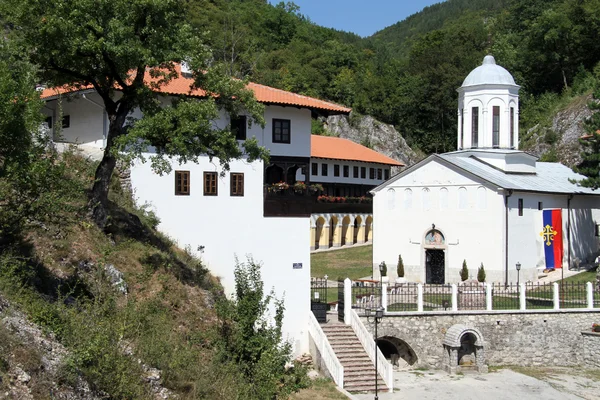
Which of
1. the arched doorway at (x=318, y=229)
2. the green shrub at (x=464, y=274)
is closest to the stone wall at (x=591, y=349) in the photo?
the green shrub at (x=464, y=274)

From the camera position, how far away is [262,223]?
67.5 feet

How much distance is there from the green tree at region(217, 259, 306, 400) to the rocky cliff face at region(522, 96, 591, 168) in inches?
1638

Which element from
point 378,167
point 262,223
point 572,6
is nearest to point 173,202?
point 262,223

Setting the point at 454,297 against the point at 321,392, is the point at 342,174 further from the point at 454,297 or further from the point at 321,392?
the point at 321,392

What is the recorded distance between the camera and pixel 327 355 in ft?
66.2

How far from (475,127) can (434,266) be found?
30.6 ft

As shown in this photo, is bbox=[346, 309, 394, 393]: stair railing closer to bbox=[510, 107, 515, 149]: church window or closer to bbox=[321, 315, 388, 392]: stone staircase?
bbox=[321, 315, 388, 392]: stone staircase

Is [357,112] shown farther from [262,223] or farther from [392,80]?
[262,223]

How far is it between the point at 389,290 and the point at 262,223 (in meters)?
7.41

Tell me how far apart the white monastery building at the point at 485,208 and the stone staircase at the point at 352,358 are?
12.5 metres

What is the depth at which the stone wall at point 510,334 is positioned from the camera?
24312 mm

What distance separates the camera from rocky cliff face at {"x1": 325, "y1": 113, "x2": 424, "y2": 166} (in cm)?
6359

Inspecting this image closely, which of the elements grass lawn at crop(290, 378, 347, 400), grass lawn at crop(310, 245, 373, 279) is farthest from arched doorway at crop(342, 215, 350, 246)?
grass lawn at crop(290, 378, 347, 400)

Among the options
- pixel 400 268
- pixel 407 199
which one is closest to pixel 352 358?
pixel 400 268
